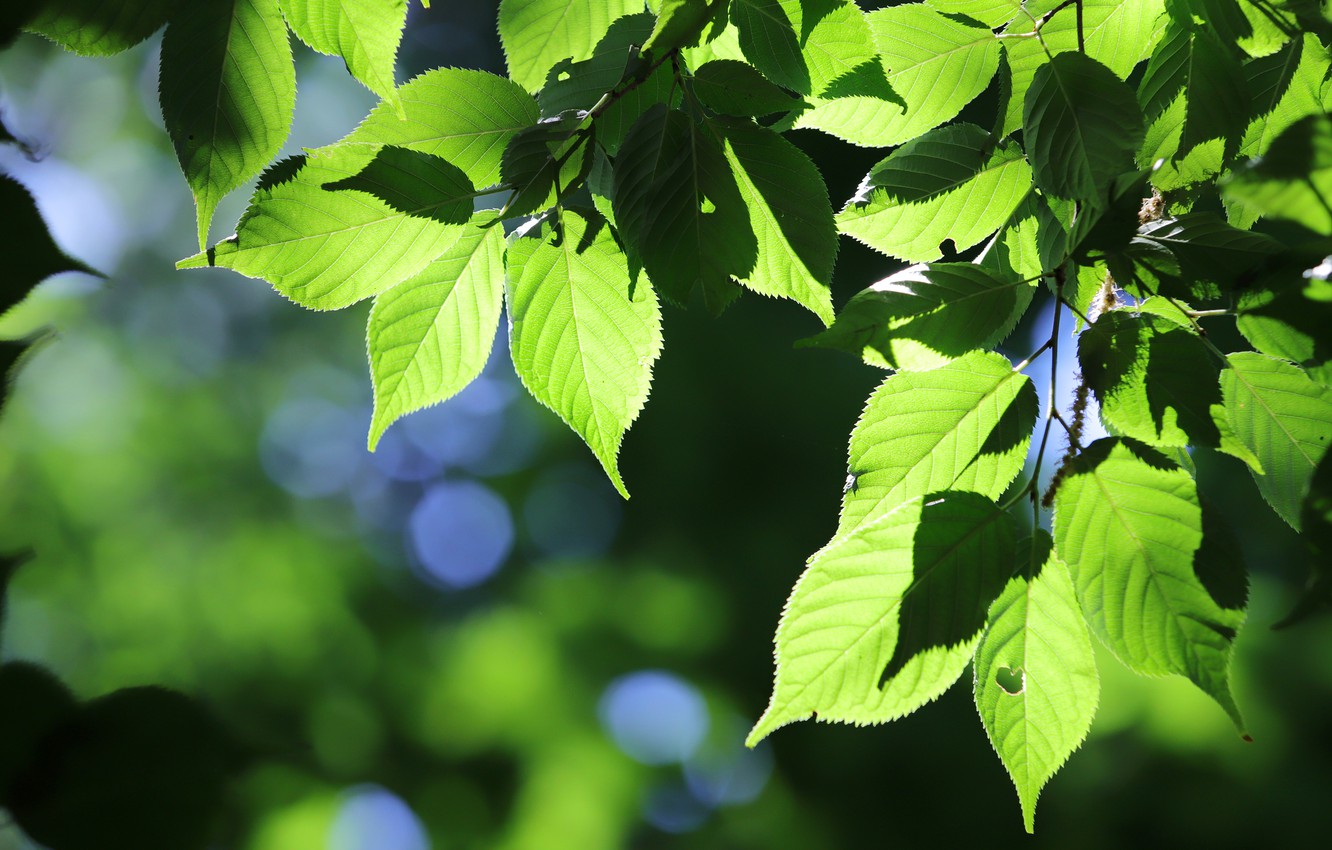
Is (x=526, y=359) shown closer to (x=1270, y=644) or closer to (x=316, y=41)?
(x=316, y=41)

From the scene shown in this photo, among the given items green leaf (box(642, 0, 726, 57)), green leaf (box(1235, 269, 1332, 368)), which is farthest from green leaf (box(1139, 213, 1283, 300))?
green leaf (box(642, 0, 726, 57))

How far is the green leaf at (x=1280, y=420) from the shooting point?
1.61 ft

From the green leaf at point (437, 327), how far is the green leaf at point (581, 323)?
3cm

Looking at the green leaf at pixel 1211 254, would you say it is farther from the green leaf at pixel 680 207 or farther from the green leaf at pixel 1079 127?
the green leaf at pixel 680 207

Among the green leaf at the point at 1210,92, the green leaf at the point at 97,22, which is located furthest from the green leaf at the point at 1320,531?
the green leaf at the point at 97,22

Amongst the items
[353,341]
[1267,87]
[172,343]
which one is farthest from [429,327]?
[172,343]

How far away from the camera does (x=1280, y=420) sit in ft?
1.64

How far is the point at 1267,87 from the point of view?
0.61 m

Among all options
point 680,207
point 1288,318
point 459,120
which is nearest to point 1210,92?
point 1288,318

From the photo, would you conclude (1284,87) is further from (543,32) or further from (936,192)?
(543,32)

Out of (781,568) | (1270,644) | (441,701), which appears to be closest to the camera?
(1270,644)

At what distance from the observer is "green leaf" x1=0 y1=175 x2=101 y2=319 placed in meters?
0.38

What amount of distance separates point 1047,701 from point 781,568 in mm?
3238

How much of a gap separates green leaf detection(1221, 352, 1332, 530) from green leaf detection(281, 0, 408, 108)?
0.48 meters
